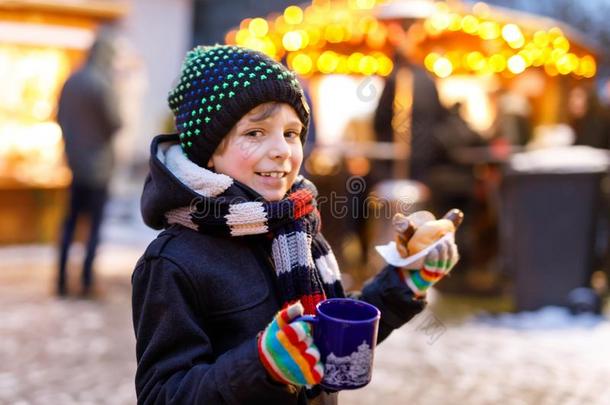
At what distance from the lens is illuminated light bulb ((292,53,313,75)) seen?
27.6ft

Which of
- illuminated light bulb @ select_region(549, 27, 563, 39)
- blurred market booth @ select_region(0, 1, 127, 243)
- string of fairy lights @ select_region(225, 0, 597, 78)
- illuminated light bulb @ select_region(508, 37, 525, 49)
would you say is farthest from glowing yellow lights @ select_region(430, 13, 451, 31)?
blurred market booth @ select_region(0, 1, 127, 243)

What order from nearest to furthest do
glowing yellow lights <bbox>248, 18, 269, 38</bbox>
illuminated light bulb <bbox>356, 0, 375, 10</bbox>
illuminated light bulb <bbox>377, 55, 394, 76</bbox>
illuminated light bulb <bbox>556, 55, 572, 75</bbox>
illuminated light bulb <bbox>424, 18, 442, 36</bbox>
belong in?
illuminated light bulb <bbox>424, 18, 442, 36</bbox>
illuminated light bulb <bbox>356, 0, 375, 10</bbox>
glowing yellow lights <bbox>248, 18, 269, 38</bbox>
illuminated light bulb <bbox>377, 55, 394, 76</bbox>
illuminated light bulb <bbox>556, 55, 572, 75</bbox>

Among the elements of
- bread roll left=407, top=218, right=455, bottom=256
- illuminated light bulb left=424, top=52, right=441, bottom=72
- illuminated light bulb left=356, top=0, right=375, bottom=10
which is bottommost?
bread roll left=407, top=218, right=455, bottom=256

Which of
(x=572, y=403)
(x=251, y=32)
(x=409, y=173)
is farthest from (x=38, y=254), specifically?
(x=572, y=403)

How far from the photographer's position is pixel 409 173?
6.71m

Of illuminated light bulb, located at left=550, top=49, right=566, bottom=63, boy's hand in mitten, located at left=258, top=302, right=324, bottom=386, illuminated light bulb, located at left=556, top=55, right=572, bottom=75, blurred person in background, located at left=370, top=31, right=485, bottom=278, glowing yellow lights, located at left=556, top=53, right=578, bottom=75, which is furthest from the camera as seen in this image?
glowing yellow lights, located at left=556, top=53, right=578, bottom=75

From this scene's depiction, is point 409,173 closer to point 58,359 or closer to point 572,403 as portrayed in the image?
point 572,403

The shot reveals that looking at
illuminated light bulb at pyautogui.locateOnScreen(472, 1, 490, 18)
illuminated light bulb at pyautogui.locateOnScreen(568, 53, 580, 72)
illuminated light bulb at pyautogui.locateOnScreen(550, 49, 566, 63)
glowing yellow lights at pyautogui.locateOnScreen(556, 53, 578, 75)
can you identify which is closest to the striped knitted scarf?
illuminated light bulb at pyautogui.locateOnScreen(472, 1, 490, 18)

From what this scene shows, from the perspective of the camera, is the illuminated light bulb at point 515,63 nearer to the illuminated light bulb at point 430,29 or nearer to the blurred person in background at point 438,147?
the illuminated light bulb at point 430,29

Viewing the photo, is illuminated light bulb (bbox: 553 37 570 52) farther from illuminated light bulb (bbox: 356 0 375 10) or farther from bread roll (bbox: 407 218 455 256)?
bread roll (bbox: 407 218 455 256)

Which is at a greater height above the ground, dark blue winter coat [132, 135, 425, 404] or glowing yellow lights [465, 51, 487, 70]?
glowing yellow lights [465, 51, 487, 70]

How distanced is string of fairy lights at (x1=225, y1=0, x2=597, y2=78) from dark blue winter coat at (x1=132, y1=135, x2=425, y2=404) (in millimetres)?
5380

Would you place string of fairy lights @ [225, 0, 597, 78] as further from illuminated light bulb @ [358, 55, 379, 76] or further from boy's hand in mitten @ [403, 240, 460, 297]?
boy's hand in mitten @ [403, 240, 460, 297]

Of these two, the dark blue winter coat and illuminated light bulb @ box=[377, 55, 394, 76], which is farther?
illuminated light bulb @ box=[377, 55, 394, 76]
